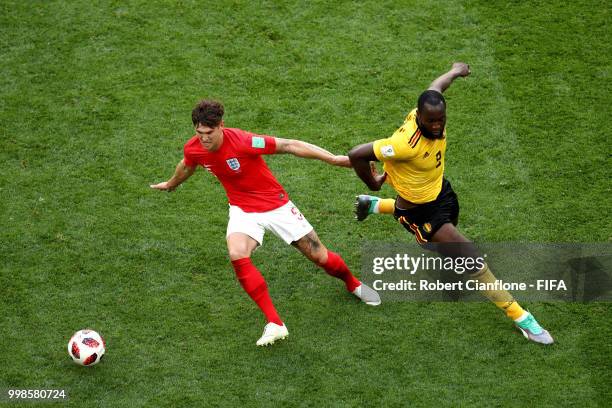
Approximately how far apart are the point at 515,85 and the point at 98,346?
5766 millimetres

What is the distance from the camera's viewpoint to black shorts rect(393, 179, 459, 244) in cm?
806

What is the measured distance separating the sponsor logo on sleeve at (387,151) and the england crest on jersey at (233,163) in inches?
49.7

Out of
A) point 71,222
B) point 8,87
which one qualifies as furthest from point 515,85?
point 8,87

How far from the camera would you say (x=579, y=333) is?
802 cm

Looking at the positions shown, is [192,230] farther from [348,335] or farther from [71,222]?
[348,335]

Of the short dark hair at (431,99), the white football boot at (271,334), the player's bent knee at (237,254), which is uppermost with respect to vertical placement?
the short dark hair at (431,99)

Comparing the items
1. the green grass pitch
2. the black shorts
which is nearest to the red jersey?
the green grass pitch

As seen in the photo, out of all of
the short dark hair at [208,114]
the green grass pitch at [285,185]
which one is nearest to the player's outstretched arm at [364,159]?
the short dark hair at [208,114]

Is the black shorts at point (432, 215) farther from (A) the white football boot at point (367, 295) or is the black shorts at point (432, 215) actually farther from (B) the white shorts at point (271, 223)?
(B) the white shorts at point (271, 223)

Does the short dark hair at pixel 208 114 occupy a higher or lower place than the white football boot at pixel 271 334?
higher

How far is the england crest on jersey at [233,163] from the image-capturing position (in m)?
7.90

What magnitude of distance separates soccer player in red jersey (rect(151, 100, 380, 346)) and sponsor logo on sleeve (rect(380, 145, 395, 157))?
13.9 inches

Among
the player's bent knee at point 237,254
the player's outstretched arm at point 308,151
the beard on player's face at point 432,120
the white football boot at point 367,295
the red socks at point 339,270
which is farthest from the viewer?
the white football boot at point 367,295

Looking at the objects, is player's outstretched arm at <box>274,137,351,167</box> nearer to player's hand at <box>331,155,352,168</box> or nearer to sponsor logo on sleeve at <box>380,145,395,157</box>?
player's hand at <box>331,155,352,168</box>
